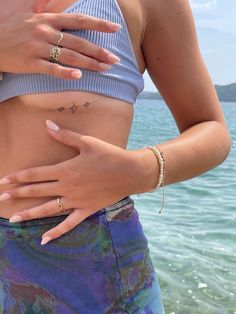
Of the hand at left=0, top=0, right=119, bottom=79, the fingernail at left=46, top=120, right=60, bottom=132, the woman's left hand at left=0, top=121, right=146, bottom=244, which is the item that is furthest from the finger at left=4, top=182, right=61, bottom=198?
the hand at left=0, top=0, right=119, bottom=79

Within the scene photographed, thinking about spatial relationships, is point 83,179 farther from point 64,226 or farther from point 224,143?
point 224,143

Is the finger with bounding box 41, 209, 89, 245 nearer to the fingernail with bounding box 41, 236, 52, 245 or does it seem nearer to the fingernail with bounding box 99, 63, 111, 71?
the fingernail with bounding box 41, 236, 52, 245

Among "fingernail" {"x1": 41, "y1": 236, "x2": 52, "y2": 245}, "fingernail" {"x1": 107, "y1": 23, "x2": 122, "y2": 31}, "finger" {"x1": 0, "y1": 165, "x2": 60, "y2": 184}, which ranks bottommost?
"fingernail" {"x1": 41, "y1": 236, "x2": 52, "y2": 245}

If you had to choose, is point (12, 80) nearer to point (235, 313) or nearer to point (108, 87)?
point (108, 87)

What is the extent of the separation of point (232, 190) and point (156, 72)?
7528 millimetres

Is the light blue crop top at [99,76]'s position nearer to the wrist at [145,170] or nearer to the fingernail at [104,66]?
the fingernail at [104,66]

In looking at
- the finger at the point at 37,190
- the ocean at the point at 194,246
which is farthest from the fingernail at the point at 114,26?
the ocean at the point at 194,246

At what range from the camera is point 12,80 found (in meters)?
1.26

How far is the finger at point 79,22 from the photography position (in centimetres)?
118

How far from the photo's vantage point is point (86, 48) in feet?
3.88

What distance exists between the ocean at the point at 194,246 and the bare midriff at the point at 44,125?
2512 millimetres

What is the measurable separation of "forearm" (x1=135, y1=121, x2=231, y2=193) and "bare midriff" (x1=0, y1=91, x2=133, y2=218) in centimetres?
12

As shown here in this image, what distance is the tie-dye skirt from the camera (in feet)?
3.94

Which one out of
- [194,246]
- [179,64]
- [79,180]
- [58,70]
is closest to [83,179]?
[79,180]
